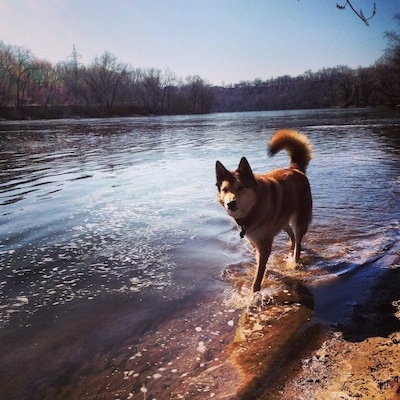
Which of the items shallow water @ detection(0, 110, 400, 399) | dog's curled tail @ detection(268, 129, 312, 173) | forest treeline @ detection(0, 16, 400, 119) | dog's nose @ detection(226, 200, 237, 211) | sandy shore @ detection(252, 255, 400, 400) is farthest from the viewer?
forest treeline @ detection(0, 16, 400, 119)

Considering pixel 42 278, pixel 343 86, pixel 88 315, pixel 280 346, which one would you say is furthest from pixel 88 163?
pixel 343 86

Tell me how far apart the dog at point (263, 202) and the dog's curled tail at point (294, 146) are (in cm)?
2

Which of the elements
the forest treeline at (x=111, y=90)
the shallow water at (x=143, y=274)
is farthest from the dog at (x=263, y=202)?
the forest treeline at (x=111, y=90)

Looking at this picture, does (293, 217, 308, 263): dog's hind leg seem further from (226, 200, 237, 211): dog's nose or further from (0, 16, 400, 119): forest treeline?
(0, 16, 400, 119): forest treeline

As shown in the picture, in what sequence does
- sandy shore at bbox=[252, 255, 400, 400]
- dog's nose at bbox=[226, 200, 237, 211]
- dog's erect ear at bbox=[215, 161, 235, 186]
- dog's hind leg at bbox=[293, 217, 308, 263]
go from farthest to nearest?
dog's hind leg at bbox=[293, 217, 308, 263] → dog's erect ear at bbox=[215, 161, 235, 186] → dog's nose at bbox=[226, 200, 237, 211] → sandy shore at bbox=[252, 255, 400, 400]

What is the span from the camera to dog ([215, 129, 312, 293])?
4.36 metres

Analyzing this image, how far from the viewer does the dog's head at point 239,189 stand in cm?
427

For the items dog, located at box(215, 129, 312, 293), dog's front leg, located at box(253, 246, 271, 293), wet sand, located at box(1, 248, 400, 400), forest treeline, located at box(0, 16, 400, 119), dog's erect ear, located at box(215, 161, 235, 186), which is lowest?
wet sand, located at box(1, 248, 400, 400)

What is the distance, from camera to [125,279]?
504cm

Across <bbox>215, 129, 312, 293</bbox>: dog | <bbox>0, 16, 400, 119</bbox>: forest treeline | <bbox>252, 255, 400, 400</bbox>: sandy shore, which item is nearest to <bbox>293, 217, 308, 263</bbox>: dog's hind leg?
<bbox>215, 129, 312, 293</bbox>: dog

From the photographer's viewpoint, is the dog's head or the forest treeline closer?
the dog's head

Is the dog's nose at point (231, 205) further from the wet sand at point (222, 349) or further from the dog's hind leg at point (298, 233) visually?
the dog's hind leg at point (298, 233)

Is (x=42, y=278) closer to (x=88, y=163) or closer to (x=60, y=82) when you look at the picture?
(x=88, y=163)

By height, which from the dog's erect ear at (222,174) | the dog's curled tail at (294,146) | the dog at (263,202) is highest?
the dog's curled tail at (294,146)
